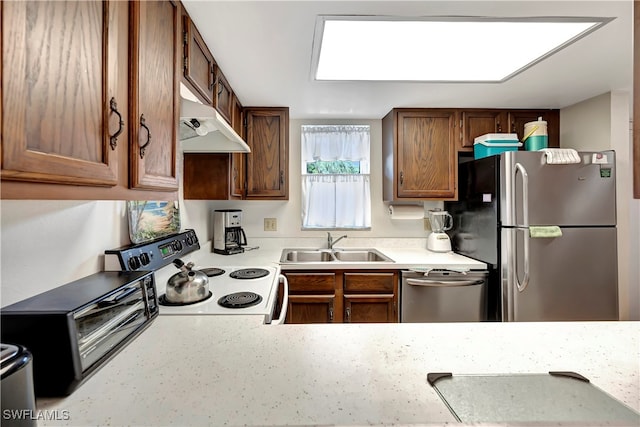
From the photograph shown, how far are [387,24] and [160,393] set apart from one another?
1.55 m

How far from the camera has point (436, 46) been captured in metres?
1.40

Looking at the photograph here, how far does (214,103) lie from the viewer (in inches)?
63.7

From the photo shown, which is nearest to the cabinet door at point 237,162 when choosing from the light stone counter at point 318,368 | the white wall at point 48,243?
the white wall at point 48,243

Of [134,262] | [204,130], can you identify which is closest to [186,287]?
[134,262]

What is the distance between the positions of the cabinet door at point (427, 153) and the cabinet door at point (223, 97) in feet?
4.75

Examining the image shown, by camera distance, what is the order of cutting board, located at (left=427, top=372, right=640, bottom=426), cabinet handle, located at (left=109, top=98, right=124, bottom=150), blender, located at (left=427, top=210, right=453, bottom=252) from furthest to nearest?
blender, located at (left=427, top=210, right=453, bottom=252)
cabinet handle, located at (left=109, top=98, right=124, bottom=150)
cutting board, located at (left=427, top=372, right=640, bottom=426)

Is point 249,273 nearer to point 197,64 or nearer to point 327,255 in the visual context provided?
point 327,255

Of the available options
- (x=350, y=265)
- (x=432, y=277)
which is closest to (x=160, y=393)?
(x=350, y=265)

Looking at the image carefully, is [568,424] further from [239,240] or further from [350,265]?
[239,240]

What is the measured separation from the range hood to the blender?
1.84 m

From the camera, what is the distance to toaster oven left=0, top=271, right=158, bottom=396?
→ 628mm

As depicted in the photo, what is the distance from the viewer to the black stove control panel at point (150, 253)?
3.68ft

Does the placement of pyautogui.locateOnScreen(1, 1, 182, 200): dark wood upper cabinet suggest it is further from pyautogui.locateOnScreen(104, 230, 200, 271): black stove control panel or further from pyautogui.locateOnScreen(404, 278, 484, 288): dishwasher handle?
pyautogui.locateOnScreen(404, 278, 484, 288): dishwasher handle

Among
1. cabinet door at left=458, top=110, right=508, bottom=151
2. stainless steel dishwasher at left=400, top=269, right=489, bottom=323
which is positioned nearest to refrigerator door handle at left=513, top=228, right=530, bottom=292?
stainless steel dishwasher at left=400, top=269, right=489, bottom=323
